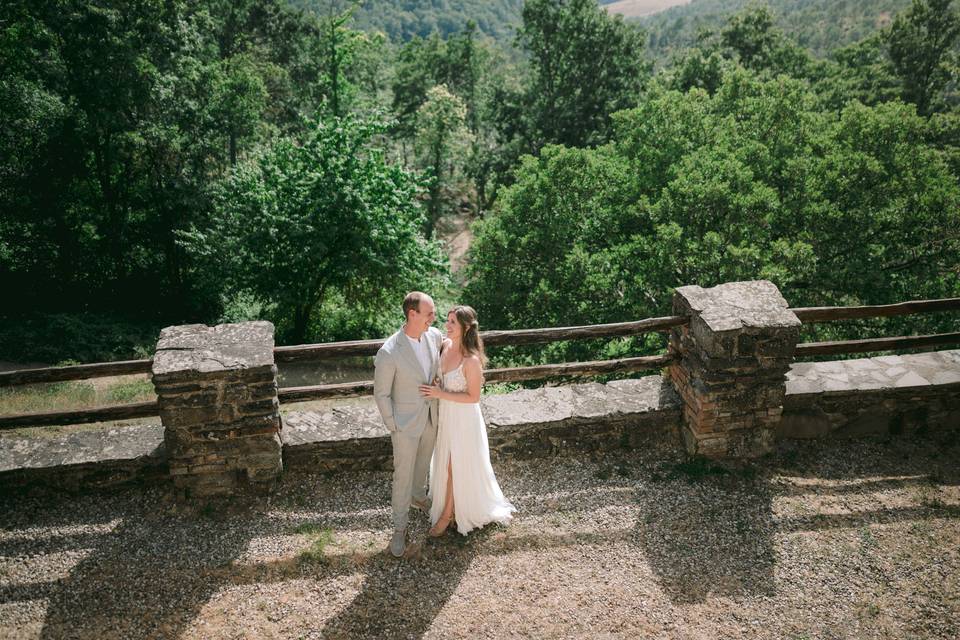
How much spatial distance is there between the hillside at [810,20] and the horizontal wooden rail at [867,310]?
6450 cm

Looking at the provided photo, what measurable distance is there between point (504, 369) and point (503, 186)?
12.8m

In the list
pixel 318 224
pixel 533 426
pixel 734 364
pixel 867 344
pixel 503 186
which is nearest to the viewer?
pixel 734 364

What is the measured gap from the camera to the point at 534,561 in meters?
4.84

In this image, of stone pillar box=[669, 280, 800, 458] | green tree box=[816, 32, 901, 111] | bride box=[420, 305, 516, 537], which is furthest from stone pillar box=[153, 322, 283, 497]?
green tree box=[816, 32, 901, 111]

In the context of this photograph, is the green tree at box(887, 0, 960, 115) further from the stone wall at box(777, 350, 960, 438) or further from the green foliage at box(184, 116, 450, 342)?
the stone wall at box(777, 350, 960, 438)

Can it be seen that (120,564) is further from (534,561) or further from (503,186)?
(503,186)

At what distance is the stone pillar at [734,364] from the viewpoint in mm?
5512

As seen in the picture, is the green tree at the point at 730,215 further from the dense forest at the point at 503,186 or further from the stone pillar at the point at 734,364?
the stone pillar at the point at 734,364

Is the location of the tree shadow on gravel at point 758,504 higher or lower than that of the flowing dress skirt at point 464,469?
lower

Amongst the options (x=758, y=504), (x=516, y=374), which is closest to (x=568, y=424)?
(x=516, y=374)

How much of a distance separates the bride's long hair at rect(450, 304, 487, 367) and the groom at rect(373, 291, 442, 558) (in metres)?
0.22

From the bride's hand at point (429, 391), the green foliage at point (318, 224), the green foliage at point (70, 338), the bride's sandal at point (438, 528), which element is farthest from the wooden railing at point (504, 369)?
the green foliage at point (70, 338)

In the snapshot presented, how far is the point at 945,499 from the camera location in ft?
17.9

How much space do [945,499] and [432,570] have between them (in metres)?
4.43
